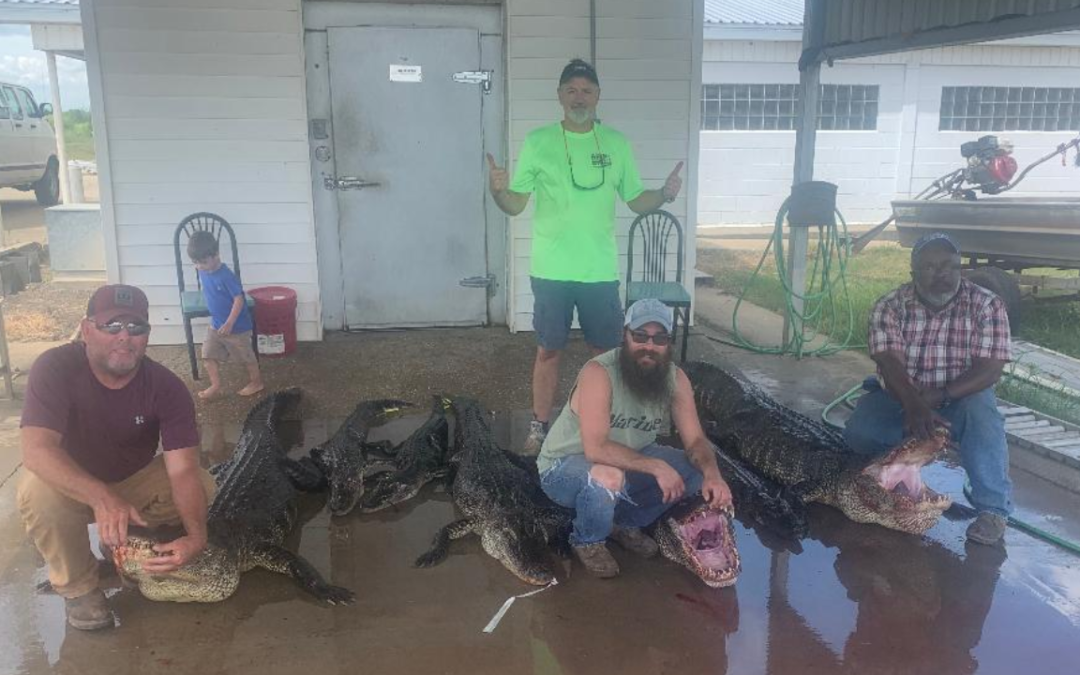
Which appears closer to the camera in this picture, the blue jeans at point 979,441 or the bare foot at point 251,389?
the blue jeans at point 979,441

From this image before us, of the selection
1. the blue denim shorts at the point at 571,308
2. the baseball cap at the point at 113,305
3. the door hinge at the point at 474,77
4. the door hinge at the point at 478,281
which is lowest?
the door hinge at the point at 478,281

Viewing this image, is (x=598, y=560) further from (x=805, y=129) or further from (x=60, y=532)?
(x=805, y=129)

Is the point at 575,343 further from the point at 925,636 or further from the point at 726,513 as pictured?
the point at 925,636

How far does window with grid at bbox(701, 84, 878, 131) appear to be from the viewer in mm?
14820

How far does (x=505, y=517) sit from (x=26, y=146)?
1582cm

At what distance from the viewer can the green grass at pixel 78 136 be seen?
1098 inches

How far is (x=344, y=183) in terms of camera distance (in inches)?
269

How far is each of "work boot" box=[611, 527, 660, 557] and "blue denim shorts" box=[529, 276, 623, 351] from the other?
1269mm

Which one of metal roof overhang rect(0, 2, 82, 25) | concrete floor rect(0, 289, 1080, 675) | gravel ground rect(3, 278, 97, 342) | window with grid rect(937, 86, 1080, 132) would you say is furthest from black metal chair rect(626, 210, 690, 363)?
window with grid rect(937, 86, 1080, 132)

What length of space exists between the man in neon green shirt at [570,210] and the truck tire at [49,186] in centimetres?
1567

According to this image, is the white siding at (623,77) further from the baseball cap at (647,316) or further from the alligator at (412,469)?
the baseball cap at (647,316)

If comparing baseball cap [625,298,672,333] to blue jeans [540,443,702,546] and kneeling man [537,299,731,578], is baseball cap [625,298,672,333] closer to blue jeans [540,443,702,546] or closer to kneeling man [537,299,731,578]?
kneeling man [537,299,731,578]

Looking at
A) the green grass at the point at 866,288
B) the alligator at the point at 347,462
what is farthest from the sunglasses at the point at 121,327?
the green grass at the point at 866,288

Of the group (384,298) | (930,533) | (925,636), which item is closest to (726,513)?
(925,636)
